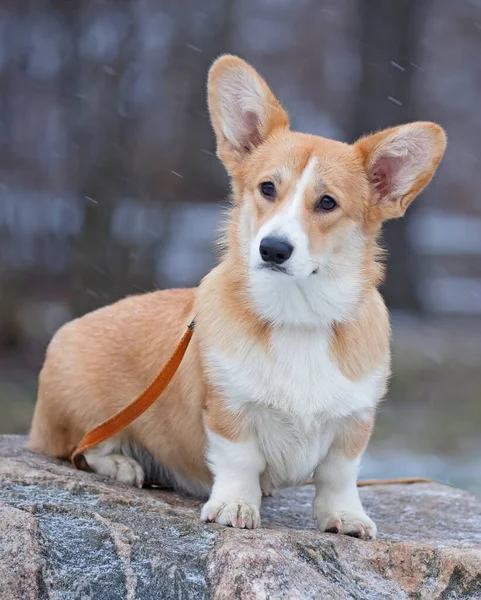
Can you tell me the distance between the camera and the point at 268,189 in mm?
3771

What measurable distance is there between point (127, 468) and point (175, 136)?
28.1 ft

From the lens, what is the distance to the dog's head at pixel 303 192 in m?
3.60

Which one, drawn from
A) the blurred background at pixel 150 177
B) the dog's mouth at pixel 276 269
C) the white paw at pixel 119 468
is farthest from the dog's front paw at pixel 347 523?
the blurred background at pixel 150 177

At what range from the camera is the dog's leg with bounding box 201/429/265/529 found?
3.58 metres

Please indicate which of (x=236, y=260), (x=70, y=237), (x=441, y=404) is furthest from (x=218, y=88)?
(x=70, y=237)

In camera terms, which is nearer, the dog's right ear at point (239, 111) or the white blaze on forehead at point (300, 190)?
the white blaze on forehead at point (300, 190)

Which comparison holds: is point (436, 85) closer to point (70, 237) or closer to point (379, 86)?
point (379, 86)

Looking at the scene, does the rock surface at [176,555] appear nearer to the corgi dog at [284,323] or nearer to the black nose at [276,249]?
the corgi dog at [284,323]

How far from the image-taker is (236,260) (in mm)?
3875

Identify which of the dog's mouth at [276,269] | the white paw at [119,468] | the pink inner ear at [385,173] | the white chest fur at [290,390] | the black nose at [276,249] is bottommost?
the white paw at [119,468]

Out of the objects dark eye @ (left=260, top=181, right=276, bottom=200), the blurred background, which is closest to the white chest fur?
dark eye @ (left=260, top=181, right=276, bottom=200)

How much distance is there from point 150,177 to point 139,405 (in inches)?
306

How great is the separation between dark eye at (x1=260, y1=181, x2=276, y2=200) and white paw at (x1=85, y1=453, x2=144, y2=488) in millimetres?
1315

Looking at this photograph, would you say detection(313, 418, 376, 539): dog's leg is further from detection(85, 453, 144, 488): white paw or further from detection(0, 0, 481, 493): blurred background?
detection(0, 0, 481, 493): blurred background
